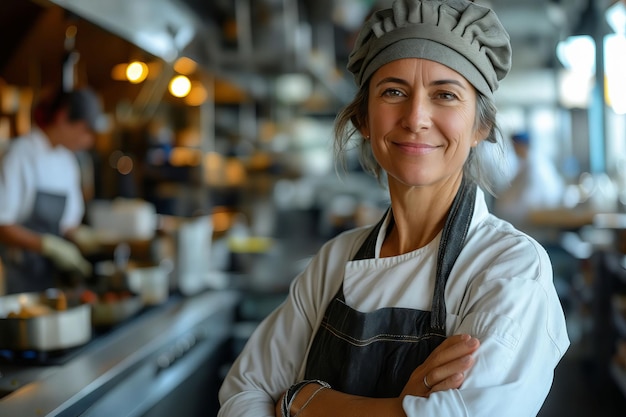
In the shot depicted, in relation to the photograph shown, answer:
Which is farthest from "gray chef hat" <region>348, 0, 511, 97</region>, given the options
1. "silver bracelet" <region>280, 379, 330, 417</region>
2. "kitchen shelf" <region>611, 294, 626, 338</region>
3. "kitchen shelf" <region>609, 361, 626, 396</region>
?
"kitchen shelf" <region>611, 294, 626, 338</region>

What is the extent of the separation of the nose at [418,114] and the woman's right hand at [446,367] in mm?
370

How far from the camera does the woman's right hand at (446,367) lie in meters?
1.14

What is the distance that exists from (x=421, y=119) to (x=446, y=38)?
5.7 inches

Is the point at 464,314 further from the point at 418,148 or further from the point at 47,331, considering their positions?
the point at 47,331

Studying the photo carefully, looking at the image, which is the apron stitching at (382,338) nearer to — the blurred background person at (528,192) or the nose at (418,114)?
the nose at (418,114)

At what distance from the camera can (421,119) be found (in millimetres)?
1302

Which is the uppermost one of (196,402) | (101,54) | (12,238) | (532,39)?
(532,39)

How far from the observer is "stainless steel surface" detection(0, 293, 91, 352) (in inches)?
81.3

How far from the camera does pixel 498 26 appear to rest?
134 centimetres

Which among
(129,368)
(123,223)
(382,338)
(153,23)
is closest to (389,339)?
(382,338)

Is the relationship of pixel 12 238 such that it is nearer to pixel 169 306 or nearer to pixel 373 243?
pixel 169 306

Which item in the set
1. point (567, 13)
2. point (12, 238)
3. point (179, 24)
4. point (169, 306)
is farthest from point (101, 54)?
point (567, 13)

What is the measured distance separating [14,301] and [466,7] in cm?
182

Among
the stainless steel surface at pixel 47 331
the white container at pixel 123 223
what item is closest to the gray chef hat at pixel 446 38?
the stainless steel surface at pixel 47 331
